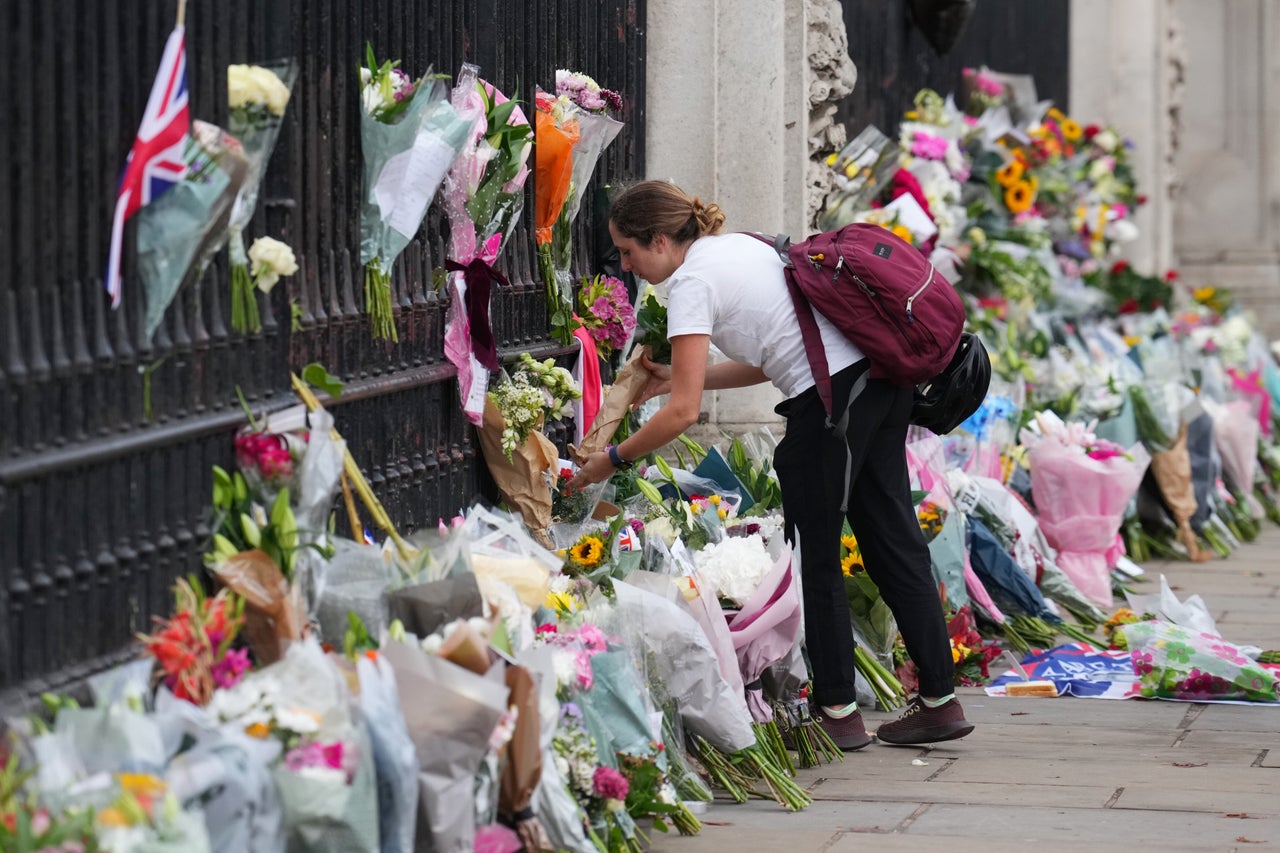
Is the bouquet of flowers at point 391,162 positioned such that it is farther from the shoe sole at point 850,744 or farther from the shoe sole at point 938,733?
the shoe sole at point 938,733

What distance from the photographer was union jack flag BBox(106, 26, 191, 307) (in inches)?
141

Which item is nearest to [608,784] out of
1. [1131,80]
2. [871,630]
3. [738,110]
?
[871,630]

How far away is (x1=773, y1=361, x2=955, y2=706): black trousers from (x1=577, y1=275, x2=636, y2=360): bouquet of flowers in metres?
1.25

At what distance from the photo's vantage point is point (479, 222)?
518cm

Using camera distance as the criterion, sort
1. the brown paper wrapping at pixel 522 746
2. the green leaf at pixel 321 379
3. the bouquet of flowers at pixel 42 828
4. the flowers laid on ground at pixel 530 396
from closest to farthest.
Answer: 1. the bouquet of flowers at pixel 42 828
2. the brown paper wrapping at pixel 522 746
3. the green leaf at pixel 321 379
4. the flowers laid on ground at pixel 530 396

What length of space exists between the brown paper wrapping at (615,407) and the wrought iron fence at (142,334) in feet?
1.62

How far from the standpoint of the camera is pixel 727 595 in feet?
16.6

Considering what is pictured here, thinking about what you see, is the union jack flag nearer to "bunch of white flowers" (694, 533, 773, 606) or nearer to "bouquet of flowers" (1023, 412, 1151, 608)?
"bunch of white flowers" (694, 533, 773, 606)

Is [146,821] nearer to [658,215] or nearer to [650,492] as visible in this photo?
[658,215]

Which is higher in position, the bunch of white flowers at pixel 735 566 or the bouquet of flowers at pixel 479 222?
the bouquet of flowers at pixel 479 222

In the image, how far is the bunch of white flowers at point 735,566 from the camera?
5070mm

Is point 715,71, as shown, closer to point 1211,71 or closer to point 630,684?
point 630,684

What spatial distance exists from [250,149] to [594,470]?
61.4 inches

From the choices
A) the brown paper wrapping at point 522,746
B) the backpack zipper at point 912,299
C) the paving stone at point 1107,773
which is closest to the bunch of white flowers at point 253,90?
the brown paper wrapping at point 522,746
